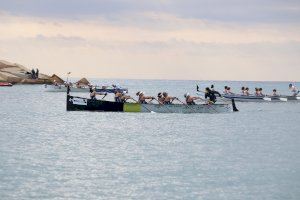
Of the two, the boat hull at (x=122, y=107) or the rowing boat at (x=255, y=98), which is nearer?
the boat hull at (x=122, y=107)

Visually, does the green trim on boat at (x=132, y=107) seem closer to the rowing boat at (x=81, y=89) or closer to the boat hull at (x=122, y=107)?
the boat hull at (x=122, y=107)

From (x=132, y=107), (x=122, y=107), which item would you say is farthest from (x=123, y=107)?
(x=132, y=107)

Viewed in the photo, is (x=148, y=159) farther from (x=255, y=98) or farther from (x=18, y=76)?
(x=18, y=76)

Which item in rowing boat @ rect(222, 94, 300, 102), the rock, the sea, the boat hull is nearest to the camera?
the sea

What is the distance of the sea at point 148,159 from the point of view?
86.9ft

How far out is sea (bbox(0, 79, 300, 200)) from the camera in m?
26.5

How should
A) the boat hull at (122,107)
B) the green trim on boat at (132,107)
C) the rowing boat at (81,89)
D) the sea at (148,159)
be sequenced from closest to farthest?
the sea at (148,159)
the boat hull at (122,107)
the green trim on boat at (132,107)
the rowing boat at (81,89)

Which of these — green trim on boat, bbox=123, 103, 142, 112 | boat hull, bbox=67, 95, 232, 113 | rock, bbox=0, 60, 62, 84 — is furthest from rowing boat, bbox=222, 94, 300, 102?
rock, bbox=0, 60, 62, 84

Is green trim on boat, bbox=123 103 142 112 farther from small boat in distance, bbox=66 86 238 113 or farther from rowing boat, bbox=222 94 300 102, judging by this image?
rowing boat, bbox=222 94 300 102

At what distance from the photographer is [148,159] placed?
35281 mm

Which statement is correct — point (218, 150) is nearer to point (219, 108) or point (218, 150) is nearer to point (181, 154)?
point (181, 154)

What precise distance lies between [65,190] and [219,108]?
38.8m

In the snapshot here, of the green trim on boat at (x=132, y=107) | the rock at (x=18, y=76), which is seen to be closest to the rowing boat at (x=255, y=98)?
the green trim on boat at (x=132, y=107)

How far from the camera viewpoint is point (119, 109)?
61656mm
